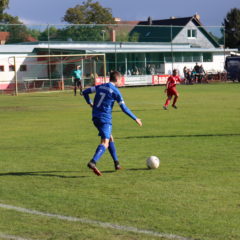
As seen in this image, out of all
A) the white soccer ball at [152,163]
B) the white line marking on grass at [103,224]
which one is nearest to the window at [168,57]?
the white soccer ball at [152,163]

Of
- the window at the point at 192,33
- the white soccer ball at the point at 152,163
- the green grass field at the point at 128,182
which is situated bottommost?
the green grass field at the point at 128,182

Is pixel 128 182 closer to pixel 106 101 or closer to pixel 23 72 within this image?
pixel 106 101

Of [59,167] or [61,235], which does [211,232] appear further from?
[59,167]

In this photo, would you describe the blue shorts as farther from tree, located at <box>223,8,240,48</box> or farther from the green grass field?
tree, located at <box>223,8,240,48</box>

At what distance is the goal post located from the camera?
4288 centimetres

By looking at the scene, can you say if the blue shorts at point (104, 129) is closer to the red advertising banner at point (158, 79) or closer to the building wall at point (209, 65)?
the red advertising banner at point (158, 79)

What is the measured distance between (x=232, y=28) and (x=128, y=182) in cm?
8259

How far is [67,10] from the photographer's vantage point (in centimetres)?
8769

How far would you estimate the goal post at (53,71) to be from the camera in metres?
42.9

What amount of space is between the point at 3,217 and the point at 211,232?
2570mm

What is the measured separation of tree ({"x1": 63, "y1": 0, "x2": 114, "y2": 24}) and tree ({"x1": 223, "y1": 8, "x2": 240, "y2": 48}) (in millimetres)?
18356

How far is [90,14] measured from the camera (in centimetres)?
8681

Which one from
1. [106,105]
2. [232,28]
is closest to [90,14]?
[232,28]

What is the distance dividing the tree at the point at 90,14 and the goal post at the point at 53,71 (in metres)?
41.0
